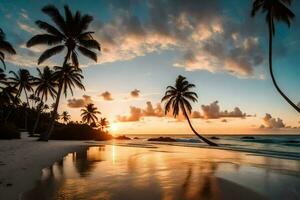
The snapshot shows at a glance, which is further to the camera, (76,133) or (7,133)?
(76,133)

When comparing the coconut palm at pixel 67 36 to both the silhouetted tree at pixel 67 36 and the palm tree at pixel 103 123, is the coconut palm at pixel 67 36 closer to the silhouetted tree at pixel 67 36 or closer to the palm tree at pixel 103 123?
the silhouetted tree at pixel 67 36

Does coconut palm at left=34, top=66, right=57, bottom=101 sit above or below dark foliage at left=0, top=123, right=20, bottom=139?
above

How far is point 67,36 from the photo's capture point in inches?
1184

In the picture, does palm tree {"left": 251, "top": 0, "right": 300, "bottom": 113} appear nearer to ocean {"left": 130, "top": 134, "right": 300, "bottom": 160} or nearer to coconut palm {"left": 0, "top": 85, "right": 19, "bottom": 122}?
ocean {"left": 130, "top": 134, "right": 300, "bottom": 160}

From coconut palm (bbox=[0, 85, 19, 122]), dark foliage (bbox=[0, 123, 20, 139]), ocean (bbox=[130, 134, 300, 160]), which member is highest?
coconut palm (bbox=[0, 85, 19, 122])

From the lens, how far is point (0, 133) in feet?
106

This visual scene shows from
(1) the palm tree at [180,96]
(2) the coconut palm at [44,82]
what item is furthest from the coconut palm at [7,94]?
(1) the palm tree at [180,96]

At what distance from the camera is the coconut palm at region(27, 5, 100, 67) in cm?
2848

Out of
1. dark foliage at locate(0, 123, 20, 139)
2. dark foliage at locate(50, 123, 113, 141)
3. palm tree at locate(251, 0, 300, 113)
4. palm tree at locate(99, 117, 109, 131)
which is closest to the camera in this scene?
palm tree at locate(251, 0, 300, 113)

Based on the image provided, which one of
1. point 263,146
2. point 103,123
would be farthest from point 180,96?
point 103,123

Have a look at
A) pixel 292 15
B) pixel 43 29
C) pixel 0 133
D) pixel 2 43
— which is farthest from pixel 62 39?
pixel 292 15

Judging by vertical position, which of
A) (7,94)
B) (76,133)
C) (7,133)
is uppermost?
(7,94)

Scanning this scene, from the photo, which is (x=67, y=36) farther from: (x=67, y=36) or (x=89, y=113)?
(x=89, y=113)

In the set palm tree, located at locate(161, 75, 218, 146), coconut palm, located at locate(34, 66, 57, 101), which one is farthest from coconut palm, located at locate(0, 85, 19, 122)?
palm tree, located at locate(161, 75, 218, 146)
